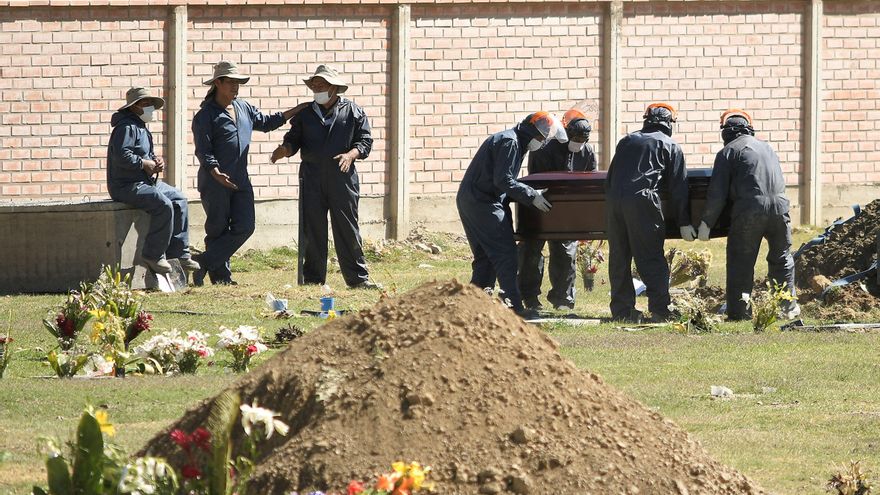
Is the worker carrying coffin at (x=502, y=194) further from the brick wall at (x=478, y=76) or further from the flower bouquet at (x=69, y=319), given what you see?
the brick wall at (x=478, y=76)

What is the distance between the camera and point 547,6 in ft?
71.8

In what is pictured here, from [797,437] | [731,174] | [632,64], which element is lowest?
[797,437]

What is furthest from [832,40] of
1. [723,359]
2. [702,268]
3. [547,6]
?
[723,359]

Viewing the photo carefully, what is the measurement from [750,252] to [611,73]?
308 inches

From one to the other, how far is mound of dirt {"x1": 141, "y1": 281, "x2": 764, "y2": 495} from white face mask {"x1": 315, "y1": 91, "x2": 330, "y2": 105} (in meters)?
9.30

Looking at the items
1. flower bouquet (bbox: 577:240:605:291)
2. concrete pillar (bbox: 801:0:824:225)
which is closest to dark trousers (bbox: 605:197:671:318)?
flower bouquet (bbox: 577:240:605:291)

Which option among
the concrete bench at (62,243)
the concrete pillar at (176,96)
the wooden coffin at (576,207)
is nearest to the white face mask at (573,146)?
the wooden coffin at (576,207)

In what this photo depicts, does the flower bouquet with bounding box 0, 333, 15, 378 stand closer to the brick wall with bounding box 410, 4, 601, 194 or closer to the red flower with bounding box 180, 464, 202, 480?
the red flower with bounding box 180, 464, 202, 480

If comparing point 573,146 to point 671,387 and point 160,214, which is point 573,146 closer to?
point 160,214

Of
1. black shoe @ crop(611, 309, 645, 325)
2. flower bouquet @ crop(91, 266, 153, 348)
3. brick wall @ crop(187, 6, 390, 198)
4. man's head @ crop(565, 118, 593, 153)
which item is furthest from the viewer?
brick wall @ crop(187, 6, 390, 198)

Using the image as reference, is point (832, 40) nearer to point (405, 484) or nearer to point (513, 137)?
point (513, 137)

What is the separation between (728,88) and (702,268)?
615cm

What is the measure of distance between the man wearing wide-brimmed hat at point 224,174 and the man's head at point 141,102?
42cm

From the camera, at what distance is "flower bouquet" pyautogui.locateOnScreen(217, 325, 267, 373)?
11125 mm
